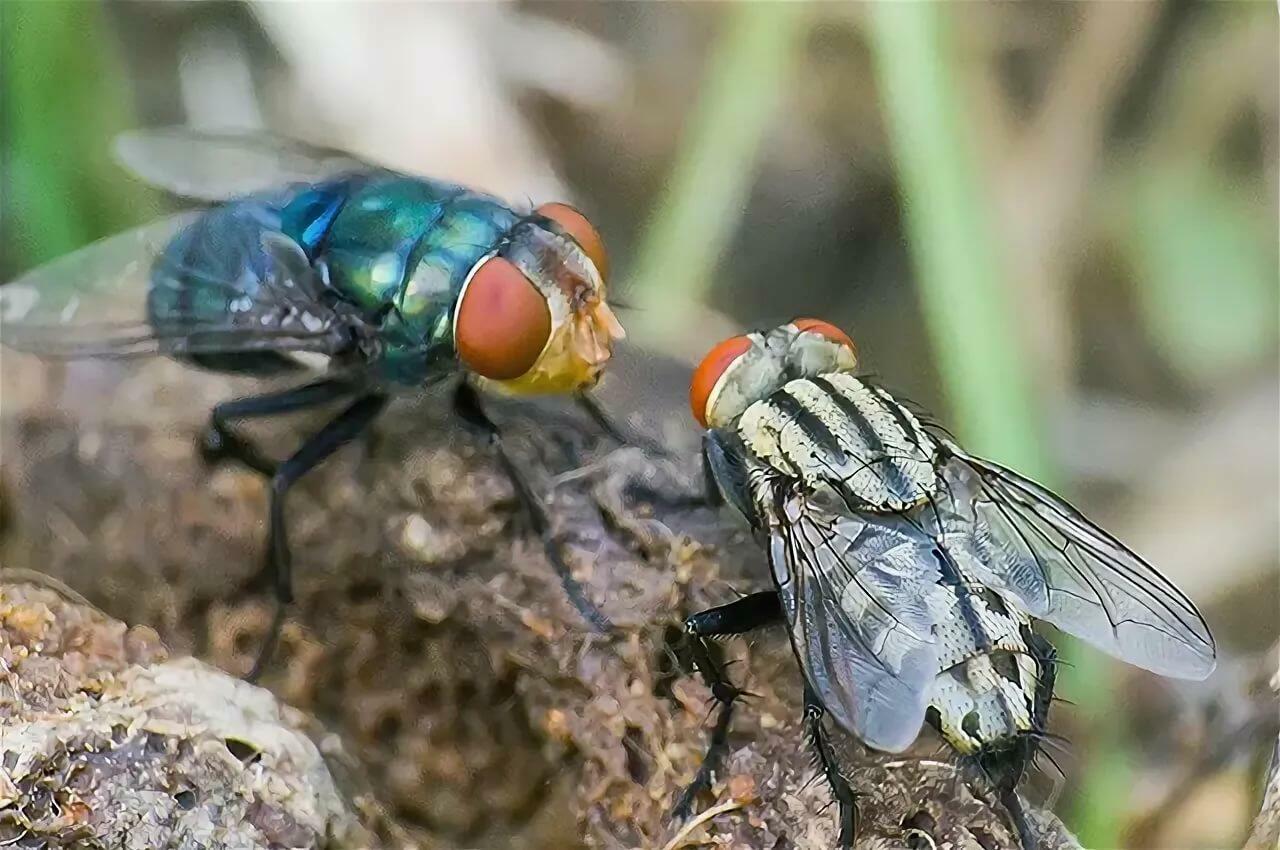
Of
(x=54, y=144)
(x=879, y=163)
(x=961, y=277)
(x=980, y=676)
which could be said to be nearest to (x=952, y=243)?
(x=961, y=277)

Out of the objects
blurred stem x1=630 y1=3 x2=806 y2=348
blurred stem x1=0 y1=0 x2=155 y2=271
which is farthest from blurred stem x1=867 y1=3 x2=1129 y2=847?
blurred stem x1=0 y1=0 x2=155 y2=271

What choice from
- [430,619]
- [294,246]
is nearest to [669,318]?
[294,246]

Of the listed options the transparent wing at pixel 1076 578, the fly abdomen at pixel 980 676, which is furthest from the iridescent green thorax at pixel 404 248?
the fly abdomen at pixel 980 676

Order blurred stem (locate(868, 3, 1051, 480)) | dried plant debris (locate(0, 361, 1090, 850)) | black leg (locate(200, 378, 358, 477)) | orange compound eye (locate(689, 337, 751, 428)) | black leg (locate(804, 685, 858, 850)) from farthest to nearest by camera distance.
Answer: blurred stem (locate(868, 3, 1051, 480)) < black leg (locate(200, 378, 358, 477)) < orange compound eye (locate(689, 337, 751, 428)) < dried plant debris (locate(0, 361, 1090, 850)) < black leg (locate(804, 685, 858, 850))

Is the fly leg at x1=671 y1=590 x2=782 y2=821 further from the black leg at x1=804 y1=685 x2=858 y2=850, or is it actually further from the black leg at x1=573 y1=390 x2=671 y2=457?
the black leg at x1=573 y1=390 x2=671 y2=457

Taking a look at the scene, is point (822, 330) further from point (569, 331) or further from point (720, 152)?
point (720, 152)

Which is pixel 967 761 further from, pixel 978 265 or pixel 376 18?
pixel 376 18
